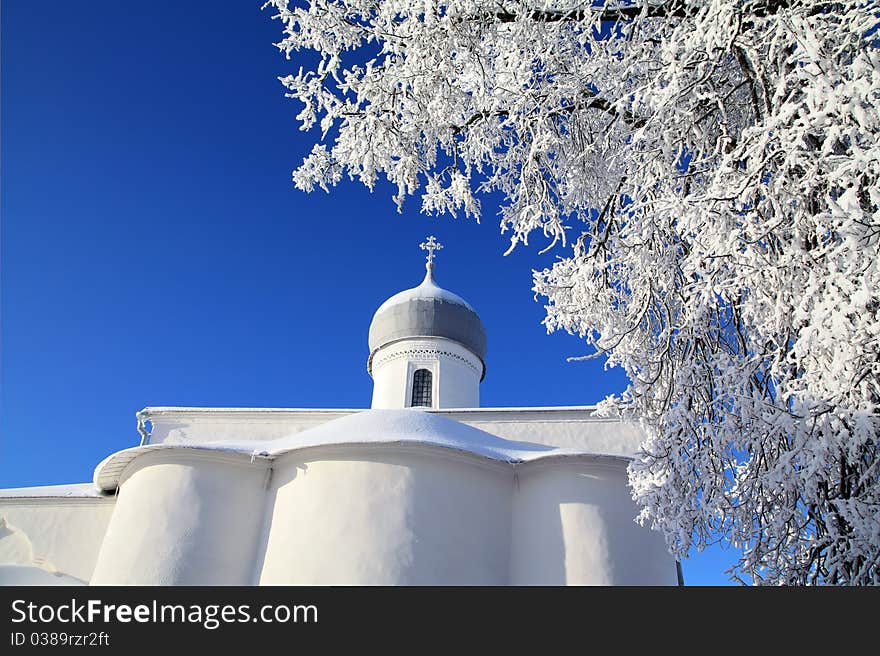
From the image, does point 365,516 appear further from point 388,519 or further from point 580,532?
point 580,532

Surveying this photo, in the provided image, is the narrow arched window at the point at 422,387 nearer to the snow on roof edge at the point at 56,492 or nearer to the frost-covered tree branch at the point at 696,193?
the snow on roof edge at the point at 56,492

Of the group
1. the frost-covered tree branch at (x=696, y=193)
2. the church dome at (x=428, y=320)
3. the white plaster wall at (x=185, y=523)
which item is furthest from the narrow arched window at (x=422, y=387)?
the frost-covered tree branch at (x=696, y=193)

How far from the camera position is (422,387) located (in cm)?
1584

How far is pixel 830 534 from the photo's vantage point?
13.6 ft

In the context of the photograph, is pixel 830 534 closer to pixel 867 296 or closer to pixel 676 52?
pixel 867 296

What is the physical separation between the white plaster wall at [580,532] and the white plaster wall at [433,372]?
214 inches

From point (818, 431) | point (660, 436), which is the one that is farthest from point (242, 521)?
point (818, 431)

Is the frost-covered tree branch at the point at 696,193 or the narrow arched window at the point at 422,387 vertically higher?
the narrow arched window at the point at 422,387

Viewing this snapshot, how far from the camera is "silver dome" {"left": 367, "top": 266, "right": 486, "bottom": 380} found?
640 inches

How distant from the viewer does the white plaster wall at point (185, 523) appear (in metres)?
9.62

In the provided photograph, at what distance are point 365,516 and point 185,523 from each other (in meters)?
2.70

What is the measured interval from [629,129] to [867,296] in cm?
281

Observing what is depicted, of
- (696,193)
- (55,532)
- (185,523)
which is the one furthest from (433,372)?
(696,193)

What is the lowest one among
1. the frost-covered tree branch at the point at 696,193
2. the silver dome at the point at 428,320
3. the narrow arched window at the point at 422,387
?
the frost-covered tree branch at the point at 696,193
